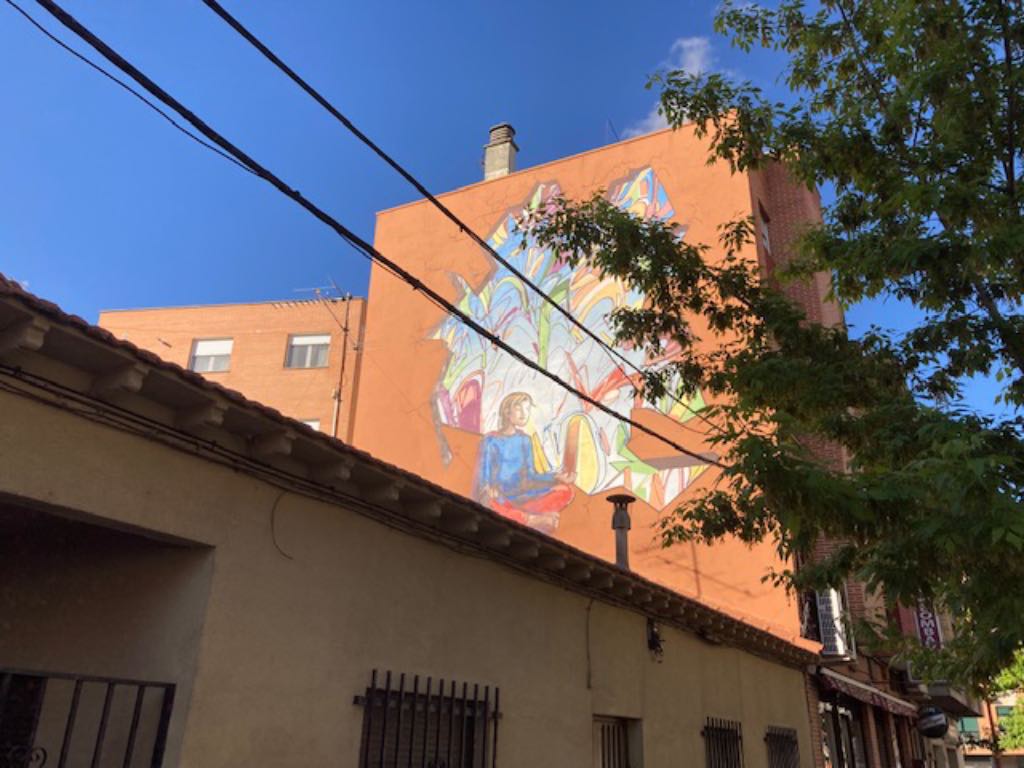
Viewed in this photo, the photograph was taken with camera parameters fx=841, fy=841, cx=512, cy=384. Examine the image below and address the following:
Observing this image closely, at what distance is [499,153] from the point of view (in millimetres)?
22906

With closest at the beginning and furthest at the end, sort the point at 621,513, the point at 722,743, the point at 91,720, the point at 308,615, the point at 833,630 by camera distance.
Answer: the point at 91,720, the point at 308,615, the point at 722,743, the point at 621,513, the point at 833,630

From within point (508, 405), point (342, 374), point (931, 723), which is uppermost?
point (342, 374)

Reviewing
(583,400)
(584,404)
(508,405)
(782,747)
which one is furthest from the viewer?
(508,405)

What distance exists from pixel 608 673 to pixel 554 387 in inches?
389

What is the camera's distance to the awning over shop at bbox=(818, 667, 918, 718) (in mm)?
14742

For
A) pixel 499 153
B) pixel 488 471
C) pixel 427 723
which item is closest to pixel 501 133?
pixel 499 153

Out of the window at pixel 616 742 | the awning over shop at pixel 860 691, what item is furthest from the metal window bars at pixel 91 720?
the awning over shop at pixel 860 691

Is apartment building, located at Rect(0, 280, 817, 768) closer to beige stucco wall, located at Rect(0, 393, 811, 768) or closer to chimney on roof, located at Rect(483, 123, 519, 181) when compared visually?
beige stucco wall, located at Rect(0, 393, 811, 768)

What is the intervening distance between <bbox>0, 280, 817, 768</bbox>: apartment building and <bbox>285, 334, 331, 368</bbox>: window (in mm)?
19924

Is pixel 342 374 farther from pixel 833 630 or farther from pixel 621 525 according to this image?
pixel 833 630

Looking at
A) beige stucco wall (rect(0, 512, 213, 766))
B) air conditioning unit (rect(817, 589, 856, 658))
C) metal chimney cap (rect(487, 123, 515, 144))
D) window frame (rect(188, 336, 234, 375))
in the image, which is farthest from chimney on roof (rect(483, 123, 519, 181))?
beige stucco wall (rect(0, 512, 213, 766))

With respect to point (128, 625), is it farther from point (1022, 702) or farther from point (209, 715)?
point (1022, 702)

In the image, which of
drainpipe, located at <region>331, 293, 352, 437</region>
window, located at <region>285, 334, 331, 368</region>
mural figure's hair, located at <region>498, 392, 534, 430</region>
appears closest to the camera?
mural figure's hair, located at <region>498, 392, 534, 430</region>

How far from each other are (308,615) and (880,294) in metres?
5.49
